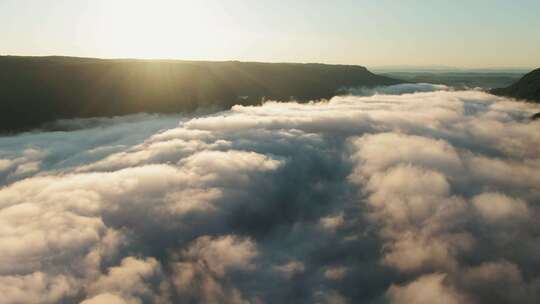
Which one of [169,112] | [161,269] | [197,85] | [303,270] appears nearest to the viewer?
[161,269]

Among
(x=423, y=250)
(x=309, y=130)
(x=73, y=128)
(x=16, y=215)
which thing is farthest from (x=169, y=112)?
(x=423, y=250)

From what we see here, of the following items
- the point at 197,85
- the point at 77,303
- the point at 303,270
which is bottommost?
the point at 303,270

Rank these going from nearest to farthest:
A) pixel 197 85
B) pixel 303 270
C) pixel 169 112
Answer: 1. pixel 303 270
2. pixel 169 112
3. pixel 197 85

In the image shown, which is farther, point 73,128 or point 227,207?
point 73,128

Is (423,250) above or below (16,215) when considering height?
below

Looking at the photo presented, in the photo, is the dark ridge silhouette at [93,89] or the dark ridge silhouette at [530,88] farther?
the dark ridge silhouette at [93,89]

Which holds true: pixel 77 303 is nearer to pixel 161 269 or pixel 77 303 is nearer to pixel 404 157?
pixel 161 269

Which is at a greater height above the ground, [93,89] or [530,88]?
[530,88]

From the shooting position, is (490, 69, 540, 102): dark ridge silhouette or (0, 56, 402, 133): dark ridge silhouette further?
(0, 56, 402, 133): dark ridge silhouette

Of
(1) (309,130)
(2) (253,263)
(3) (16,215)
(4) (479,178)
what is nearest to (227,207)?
(2) (253,263)

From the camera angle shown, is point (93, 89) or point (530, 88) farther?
point (93, 89)
